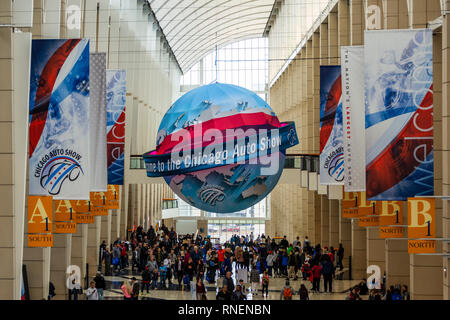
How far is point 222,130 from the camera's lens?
424 inches

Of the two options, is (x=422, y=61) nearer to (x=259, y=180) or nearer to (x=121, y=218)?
(x=259, y=180)

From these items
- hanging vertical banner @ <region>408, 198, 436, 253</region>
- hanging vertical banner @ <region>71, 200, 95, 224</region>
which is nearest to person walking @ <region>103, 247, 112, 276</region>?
hanging vertical banner @ <region>71, 200, 95, 224</region>

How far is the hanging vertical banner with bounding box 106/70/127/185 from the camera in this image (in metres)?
22.9

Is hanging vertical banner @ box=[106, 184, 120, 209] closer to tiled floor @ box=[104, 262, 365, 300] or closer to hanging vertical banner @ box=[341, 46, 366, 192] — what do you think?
tiled floor @ box=[104, 262, 365, 300]

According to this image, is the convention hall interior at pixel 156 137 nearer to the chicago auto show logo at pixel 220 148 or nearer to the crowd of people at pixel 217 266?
the crowd of people at pixel 217 266

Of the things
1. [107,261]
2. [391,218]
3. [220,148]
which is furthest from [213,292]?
[220,148]

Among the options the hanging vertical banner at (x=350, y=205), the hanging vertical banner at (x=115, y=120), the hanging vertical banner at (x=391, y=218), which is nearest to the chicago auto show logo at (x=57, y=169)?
the hanging vertical banner at (x=391, y=218)

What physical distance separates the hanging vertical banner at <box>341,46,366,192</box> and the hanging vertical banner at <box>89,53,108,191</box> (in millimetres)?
6253

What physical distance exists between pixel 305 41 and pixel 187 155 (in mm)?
30303

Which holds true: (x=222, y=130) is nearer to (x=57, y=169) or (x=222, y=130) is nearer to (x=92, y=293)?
(x=57, y=169)

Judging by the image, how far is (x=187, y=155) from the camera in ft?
35.0

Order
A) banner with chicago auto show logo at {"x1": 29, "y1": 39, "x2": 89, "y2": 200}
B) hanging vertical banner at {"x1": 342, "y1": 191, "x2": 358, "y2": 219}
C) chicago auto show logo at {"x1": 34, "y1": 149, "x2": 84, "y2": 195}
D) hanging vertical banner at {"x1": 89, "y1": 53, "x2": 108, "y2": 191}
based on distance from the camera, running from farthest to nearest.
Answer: hanging vertical banner at {"x1": 342, "y1": 191, "x2": 358, "y2": 219} → hanging vertical banner at {"x1": 89, "y1": 53, "x2": 108, "y2": 191} → banner with chicago auto show logo at {"x1": 29, "y1": 39, "x2": 89, "y2": 200} → chicago auto show logo at {"x1": 34, "y1": 149, "x2": 84, "y2": 195}

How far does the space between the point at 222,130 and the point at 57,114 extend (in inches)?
196

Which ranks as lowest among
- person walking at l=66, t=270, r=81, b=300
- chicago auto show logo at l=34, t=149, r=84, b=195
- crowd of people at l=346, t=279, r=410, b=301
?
person walking at l=66, t=270, r=81, b=300
